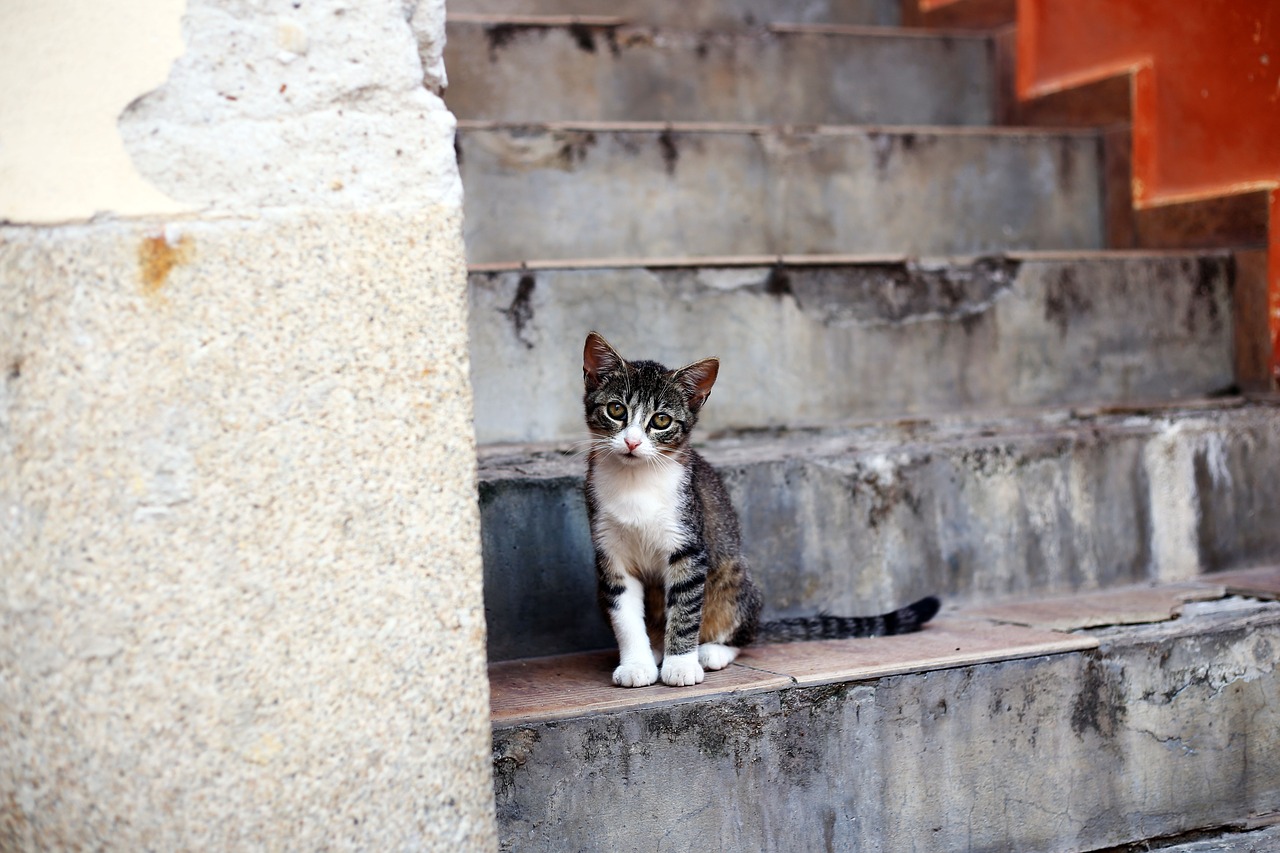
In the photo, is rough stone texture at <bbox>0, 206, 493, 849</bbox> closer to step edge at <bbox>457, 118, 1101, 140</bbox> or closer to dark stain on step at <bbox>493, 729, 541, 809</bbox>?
dark stain on step at <bbox>493, 729, 541, 809</bbox>

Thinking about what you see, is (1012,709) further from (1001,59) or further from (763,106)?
(1001,59)

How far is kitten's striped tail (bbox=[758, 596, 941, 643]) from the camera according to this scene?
2840mm

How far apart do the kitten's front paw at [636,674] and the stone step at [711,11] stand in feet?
10.3

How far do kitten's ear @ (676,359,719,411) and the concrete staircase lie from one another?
0.90 feet

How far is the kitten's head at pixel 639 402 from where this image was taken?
2631 millimetres

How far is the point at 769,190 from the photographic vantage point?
13.6 ft

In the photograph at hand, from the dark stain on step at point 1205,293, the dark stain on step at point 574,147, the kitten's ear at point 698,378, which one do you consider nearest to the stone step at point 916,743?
the kitten's ear at point 698,378

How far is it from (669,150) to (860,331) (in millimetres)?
970

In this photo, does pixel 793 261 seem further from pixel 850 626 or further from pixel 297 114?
pixel 297 114

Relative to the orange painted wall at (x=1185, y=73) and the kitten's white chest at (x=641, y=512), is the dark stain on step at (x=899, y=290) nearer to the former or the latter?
the orange painted wall at (x=1185, y=73)

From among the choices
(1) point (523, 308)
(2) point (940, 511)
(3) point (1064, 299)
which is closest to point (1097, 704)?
(2) point (940, 511)

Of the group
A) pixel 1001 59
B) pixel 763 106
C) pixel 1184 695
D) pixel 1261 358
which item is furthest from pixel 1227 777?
pixel 1001 59

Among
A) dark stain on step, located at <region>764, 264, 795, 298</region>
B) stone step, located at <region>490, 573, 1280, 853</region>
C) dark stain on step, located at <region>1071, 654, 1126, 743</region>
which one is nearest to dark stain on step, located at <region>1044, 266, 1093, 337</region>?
dark stain on step, located at <region>764, 264, 795, 298</region>

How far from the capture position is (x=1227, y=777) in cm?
268
